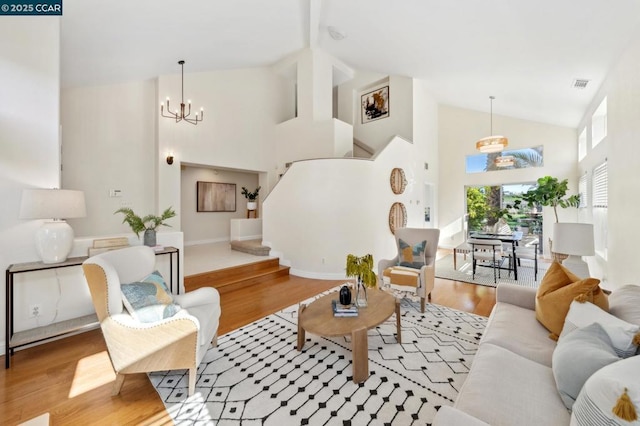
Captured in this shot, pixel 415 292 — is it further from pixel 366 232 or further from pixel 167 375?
pixel 167 375

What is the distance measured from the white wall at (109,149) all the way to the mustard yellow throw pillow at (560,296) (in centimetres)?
620

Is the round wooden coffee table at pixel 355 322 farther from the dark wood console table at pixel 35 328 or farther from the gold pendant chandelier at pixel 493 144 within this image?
the gold pendant chandelier at pixel 493 144

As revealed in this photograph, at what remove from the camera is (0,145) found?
2.50 m

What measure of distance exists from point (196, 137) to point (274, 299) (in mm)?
4177

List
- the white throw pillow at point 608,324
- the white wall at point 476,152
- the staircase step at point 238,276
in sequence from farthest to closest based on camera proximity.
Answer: the white wall at point 476,152, the staircase step at point 238,276, the white throw pillow at point 608,324

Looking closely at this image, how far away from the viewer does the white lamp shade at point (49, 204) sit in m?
2.35

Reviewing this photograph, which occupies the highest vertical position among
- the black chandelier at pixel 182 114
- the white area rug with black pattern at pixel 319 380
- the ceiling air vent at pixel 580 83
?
the black chandelier at pixel 182 114

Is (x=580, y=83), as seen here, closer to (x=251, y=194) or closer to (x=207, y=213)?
(x=251, y=194)

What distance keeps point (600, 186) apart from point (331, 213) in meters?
4.34

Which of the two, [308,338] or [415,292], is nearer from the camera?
[308,338]

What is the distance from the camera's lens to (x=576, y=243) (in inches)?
102

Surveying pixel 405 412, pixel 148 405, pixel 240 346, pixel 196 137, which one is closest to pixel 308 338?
pixel 240 346

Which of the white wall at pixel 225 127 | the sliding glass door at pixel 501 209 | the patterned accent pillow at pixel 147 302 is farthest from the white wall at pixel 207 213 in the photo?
the sliding glass door at pixel 501 209

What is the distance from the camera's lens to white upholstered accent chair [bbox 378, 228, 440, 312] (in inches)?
134
